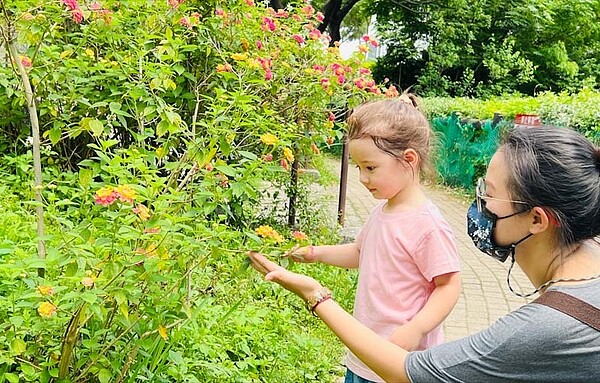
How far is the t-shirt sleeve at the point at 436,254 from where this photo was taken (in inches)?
81.4

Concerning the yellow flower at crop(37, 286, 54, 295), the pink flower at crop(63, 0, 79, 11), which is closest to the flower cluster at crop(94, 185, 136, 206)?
the yellow flower at crop(37, 286, 54, 295)

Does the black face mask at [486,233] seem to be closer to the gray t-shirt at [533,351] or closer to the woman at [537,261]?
the woman at [537,261]

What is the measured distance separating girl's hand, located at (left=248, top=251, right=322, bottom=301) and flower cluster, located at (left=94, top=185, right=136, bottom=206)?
441mm

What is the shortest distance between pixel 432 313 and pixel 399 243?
247 mm

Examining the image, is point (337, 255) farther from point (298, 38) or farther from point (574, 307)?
point (298, 38)

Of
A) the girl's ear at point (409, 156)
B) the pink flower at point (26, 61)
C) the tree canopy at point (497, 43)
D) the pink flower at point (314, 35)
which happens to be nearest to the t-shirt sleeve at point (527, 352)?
the girl's ear at point (409, 156)

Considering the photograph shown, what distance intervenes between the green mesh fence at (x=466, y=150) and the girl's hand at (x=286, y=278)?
30.0 ft

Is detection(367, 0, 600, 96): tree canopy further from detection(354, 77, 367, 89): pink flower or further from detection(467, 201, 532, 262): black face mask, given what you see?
detection(467, 201, 532, 262): black face mask

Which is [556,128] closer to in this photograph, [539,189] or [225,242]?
[539,189]

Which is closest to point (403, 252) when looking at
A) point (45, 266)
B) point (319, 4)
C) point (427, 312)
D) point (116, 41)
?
point (427, 312)

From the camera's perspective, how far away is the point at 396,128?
7.40 ft

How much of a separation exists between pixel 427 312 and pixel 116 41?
2.49m

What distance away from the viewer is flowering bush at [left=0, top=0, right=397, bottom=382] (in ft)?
6.64

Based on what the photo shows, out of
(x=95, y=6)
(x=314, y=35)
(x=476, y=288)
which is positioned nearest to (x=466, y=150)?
(x=476, y=288)
